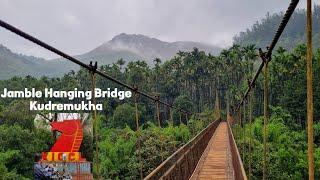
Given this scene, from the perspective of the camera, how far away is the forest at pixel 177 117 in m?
32.4

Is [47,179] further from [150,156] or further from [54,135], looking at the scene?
[150,156]

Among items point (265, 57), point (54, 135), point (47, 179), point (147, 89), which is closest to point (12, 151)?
point (47, 179)

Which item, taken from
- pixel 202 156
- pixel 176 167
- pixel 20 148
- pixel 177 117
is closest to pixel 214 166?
pixel 202 156

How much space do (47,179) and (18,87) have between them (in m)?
42.0

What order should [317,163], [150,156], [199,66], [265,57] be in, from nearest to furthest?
[265,57]
[150,156]
[317,163]
[199,66]

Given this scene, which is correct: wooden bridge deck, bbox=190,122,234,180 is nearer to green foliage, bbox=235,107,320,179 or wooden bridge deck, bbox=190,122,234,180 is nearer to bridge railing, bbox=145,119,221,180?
bridge railing, bbox=145,119,221,180

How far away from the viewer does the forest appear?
32438mm

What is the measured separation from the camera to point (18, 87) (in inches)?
3083

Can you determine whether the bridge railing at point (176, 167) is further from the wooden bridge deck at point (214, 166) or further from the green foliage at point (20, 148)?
the green foliage at point (20, 148)

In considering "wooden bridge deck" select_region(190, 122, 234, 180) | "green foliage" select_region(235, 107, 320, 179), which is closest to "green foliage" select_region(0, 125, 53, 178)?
"green foliage" select_region(235, 107, 320, 179)

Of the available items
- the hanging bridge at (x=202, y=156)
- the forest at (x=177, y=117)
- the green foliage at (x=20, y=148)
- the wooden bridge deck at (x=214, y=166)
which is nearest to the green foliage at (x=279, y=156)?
the forest at (x=177, y=117)

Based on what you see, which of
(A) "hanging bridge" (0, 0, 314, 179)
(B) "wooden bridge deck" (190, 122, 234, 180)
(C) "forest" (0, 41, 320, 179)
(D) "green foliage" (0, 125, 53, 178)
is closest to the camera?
(A) "hanging bridge" (0, 0, 314, 179)

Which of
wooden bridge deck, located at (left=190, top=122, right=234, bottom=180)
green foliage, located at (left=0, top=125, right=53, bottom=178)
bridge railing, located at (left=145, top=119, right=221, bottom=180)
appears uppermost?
bridge railing, located at (left=145, top=119, right=221, bottom=180)

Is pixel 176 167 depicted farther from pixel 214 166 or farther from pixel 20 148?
pixel 20 148
